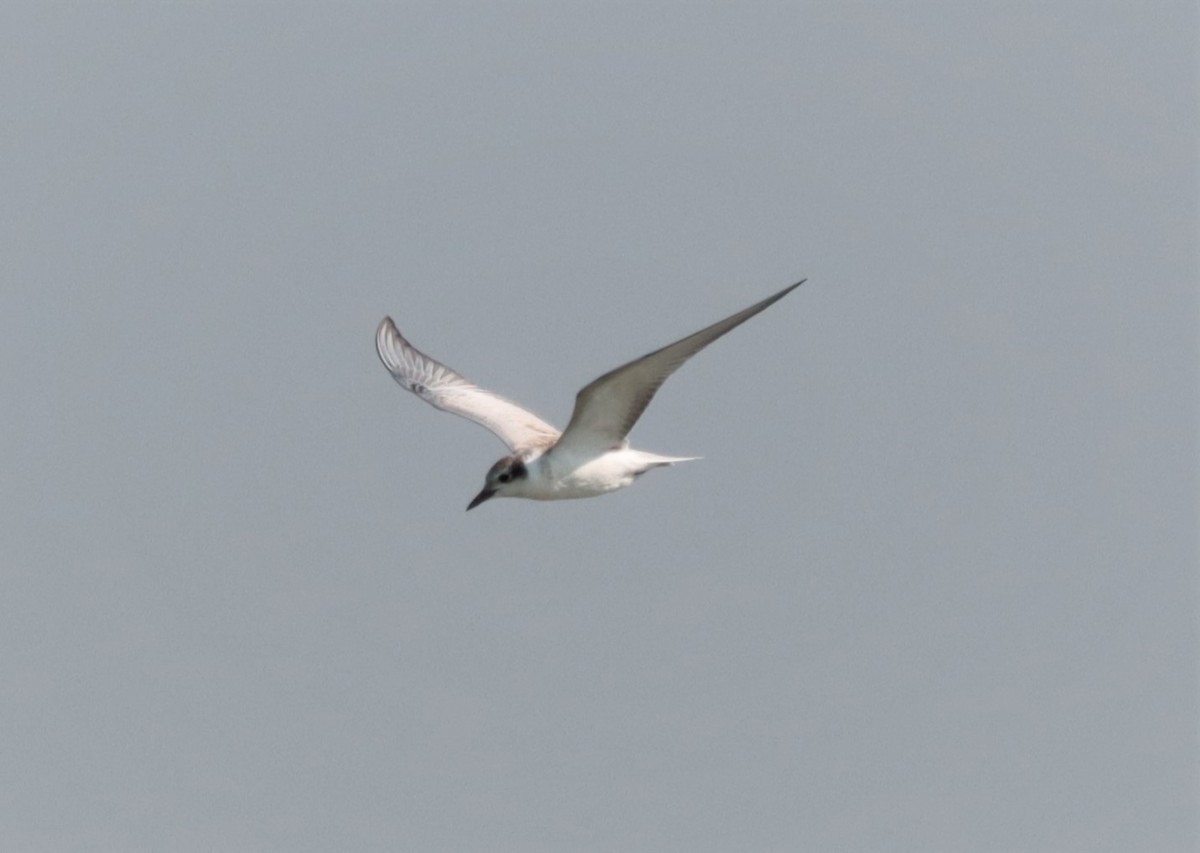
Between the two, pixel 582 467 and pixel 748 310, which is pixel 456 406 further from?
pixel 748 310

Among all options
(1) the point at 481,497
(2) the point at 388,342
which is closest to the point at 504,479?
(1) the point at 481,497

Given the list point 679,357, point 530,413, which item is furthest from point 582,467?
point 530,413

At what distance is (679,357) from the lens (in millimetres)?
15539

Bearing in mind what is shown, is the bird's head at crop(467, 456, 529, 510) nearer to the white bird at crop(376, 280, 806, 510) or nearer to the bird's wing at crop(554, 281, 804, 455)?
the white bird at crop(376, 280, 806, 510)

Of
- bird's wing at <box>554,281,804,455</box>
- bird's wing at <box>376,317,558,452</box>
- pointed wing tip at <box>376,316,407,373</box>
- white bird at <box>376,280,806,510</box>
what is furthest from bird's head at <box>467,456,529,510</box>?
pointed wing tip at <box>376,316,407,373</box>

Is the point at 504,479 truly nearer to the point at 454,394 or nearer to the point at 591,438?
the point at 591,438

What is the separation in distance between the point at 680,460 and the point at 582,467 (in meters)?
0.92

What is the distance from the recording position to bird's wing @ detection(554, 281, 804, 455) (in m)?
15.2

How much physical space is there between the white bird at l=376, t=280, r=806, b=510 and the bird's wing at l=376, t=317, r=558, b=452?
21mm

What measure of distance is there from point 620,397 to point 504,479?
1.75 m

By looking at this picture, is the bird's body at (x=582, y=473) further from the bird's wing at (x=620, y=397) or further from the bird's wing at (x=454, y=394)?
the bird's wing at (x=454, y=394)

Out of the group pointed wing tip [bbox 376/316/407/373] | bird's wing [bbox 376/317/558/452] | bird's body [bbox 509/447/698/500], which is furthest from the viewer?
pointed wing tip [bbox 376/316/407/373]

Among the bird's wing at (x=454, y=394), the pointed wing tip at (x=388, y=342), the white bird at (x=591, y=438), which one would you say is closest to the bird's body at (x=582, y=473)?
the white bird at (x=591, y=438)

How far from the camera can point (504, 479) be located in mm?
17703
